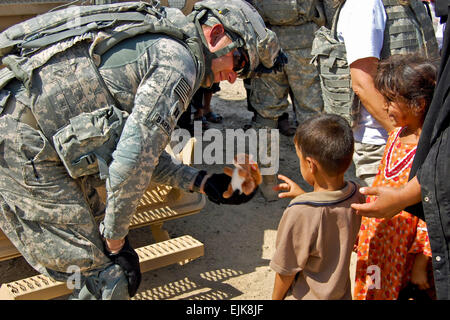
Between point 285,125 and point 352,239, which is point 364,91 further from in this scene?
point 285,125

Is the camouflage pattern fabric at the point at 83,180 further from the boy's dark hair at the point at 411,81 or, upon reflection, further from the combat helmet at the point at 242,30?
the boy's dark hair at the point at 411,81

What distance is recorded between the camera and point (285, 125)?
5.82m


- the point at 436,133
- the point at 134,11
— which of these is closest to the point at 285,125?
the point at 134,11

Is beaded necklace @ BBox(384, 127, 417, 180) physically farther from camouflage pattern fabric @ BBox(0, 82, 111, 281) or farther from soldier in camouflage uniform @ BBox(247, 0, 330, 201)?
soldier in camouflage uniform @ BBox(247, 0, 330, 201)

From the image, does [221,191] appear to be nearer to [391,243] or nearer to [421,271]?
[391,243]

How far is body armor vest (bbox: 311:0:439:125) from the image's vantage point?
2.75 m

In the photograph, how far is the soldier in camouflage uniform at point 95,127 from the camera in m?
2.15

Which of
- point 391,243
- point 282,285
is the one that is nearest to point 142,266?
point 282,285

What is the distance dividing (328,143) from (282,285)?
62 centimetres

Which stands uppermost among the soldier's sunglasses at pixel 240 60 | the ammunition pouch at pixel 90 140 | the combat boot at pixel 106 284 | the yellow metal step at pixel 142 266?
the soldier's sunglasses at pixel 240 60

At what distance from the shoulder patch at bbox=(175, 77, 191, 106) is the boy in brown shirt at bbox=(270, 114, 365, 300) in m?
0.55

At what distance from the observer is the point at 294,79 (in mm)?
4672

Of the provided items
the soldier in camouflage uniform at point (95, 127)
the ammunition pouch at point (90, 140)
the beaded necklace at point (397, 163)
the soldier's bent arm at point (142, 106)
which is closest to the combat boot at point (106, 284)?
the soldier in camouflage uniform at point (95, 127)

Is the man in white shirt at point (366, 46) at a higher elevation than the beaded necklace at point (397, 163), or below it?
higher
